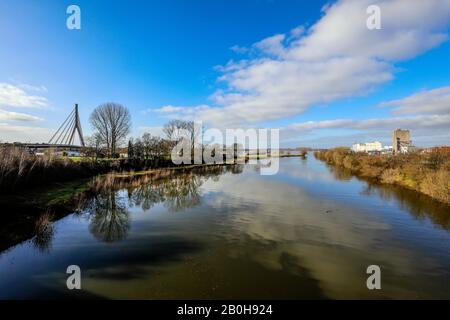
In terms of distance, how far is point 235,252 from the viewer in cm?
772

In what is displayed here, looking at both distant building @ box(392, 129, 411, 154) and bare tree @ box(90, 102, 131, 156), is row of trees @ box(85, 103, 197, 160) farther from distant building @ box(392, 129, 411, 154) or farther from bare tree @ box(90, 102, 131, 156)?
distant building @ box(392, 129, 411, 154)

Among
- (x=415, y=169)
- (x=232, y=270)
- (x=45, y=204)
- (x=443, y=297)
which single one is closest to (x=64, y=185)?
(x=45, y=204)

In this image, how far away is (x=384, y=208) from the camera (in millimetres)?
13953

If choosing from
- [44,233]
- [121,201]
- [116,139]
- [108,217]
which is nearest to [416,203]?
[108,217]

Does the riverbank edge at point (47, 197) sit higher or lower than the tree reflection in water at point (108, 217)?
higher

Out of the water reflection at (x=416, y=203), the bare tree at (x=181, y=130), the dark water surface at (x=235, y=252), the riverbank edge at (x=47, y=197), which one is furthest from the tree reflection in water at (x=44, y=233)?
the bare tree at (x=181, y=130)

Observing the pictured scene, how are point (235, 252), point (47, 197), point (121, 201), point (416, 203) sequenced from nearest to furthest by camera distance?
point (235, 252)
point (47, 197)
point (416, 203)
point (121, 201)

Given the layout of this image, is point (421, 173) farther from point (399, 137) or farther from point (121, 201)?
point (399, 137)

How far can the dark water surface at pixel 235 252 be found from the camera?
5.70 metres

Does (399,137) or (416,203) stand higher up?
(399,137)

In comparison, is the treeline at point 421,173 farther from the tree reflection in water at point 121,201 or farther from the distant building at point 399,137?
the distant building at point 399,137

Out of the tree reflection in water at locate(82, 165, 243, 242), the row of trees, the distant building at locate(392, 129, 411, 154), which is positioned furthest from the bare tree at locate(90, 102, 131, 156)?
the distant building at locate(392, 129, 411, 154)

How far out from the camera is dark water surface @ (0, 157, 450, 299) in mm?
5695
